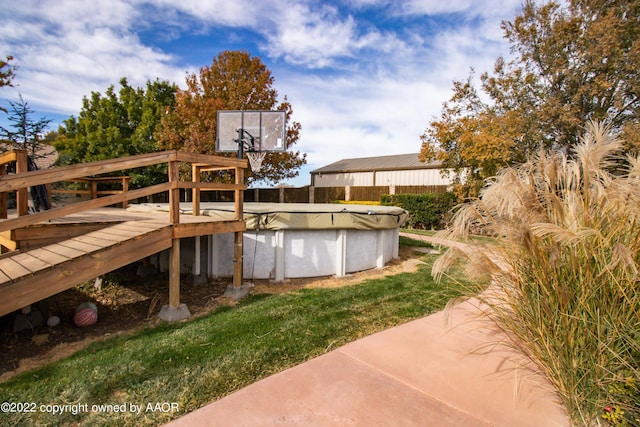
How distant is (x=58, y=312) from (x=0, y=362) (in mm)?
1067

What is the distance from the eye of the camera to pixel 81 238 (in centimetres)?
315

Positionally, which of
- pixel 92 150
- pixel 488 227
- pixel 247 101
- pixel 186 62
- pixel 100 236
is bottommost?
pixel 100 236

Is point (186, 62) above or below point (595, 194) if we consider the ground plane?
above

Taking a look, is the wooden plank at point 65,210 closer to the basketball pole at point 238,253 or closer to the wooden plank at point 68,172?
the wooden plank at point 68,172

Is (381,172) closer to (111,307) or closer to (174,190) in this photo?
(174,190)

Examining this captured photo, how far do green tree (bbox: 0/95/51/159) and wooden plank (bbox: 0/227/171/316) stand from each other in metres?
6.96

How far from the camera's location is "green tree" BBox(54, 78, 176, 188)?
569 inches

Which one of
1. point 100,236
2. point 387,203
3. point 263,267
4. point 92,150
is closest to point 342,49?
point 387,203

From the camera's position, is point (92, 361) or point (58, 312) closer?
point (92, 361)

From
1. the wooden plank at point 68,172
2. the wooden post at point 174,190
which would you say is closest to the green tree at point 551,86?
the wooden post at point 174,190

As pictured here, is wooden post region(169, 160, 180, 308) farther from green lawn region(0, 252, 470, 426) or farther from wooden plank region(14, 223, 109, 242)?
wooden plank region(14, 223, 109, 242)

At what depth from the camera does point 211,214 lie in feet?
15.3

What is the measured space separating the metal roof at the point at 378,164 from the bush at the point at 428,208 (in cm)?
535

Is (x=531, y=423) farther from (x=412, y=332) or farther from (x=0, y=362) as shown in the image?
(x=0, y=362)
